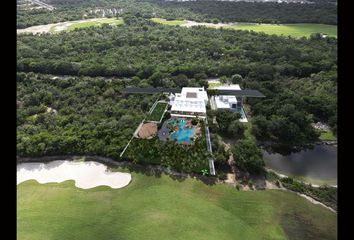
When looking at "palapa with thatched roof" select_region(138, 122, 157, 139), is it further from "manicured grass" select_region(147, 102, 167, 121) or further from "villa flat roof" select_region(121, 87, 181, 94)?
"villa flat roof" select_region(121, 87, 181, 94)

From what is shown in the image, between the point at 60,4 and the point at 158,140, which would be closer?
the point at 158,140

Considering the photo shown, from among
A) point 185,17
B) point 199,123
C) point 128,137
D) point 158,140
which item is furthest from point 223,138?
point 185,17

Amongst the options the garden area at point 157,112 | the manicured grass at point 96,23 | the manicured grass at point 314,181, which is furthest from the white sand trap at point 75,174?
the manicured grass at point 96,23

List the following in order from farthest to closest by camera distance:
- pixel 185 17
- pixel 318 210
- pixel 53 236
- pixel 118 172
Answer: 1. pixel 185 17
2. pixel 118 172
3. pixel 318 210
4. pixel 53 236

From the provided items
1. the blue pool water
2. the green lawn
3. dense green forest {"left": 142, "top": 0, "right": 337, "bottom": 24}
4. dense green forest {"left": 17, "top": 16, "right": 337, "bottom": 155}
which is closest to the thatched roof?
dense green forest {"left": 17, "top": 16, "right": 337, "bottom": 155}

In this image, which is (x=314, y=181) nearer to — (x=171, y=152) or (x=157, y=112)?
(x=171, y=152)

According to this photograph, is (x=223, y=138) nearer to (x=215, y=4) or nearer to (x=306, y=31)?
(x=306, y=31)

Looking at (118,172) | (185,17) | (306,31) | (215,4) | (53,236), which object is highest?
(215,4)

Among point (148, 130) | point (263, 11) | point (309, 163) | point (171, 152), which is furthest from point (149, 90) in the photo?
point (263, 11)
